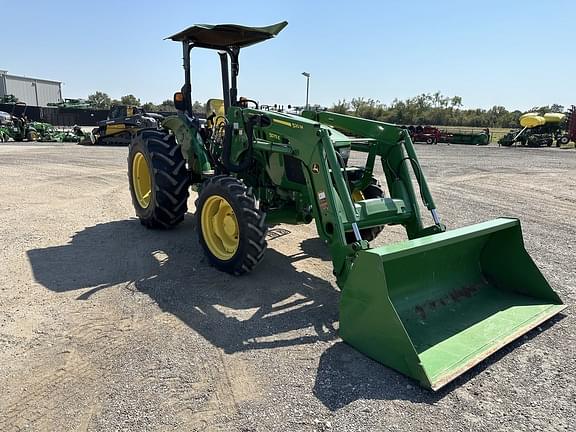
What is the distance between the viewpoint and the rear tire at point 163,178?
19.8 feet

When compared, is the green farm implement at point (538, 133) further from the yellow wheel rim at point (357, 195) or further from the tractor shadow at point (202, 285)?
the tractor shadow at point (202, 285)

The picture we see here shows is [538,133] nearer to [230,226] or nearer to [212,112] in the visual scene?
[212,112]

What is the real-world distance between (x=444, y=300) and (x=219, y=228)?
8.42ft

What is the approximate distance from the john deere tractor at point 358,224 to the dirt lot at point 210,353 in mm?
222

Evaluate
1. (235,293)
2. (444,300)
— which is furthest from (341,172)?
(235,293)

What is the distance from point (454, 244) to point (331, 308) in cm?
126

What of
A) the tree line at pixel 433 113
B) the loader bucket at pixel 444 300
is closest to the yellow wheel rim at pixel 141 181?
the loader bucket at pixel 444 300

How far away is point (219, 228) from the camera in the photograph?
5.17m

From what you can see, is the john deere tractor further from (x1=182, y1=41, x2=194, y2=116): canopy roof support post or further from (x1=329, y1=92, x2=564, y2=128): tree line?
(x1=329, y1=92, x2=564, y2=128): tree line

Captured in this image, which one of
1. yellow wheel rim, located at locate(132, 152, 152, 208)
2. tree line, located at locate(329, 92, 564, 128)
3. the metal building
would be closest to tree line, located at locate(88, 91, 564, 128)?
tree line, located at locate(329, 92, 564, 128)

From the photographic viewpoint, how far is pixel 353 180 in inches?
216

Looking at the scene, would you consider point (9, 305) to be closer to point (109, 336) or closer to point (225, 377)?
point (109, 336)

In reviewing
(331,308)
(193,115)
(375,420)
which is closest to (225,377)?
(375,420)

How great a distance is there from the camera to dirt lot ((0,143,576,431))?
8.93ft
